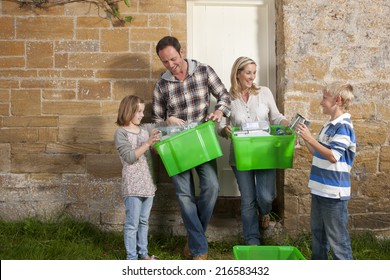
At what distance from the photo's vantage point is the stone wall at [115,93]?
504 centimetres

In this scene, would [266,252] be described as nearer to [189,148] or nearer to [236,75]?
[189,148]

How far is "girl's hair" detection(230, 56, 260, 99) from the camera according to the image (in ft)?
15.0

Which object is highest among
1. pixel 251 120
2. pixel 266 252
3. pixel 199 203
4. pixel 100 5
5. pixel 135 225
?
pixel 100 5

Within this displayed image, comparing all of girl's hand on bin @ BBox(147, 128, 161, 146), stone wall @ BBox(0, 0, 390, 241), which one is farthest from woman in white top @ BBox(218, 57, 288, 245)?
girl's hand on bin @ BBox(147, 128, 161, 146)

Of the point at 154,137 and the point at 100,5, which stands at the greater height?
the point at 100,5

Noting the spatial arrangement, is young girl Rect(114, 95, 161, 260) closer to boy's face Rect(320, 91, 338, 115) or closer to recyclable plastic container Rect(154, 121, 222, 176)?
recyclable plastic container Rect(154, 121, 222, 176)

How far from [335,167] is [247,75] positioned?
1310 mm

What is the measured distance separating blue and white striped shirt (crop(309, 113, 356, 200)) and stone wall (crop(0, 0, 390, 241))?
1.24 metres

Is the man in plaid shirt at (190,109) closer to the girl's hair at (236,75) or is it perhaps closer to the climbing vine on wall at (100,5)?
the girl's hair at (236,75)

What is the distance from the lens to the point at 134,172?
173 inches

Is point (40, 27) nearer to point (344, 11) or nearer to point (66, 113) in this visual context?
point (66, 113)

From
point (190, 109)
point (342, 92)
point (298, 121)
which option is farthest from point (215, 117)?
point (342, 92)

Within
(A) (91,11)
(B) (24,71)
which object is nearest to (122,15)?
(A) (91,11)

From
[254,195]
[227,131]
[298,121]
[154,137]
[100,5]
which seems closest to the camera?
[298,121]
